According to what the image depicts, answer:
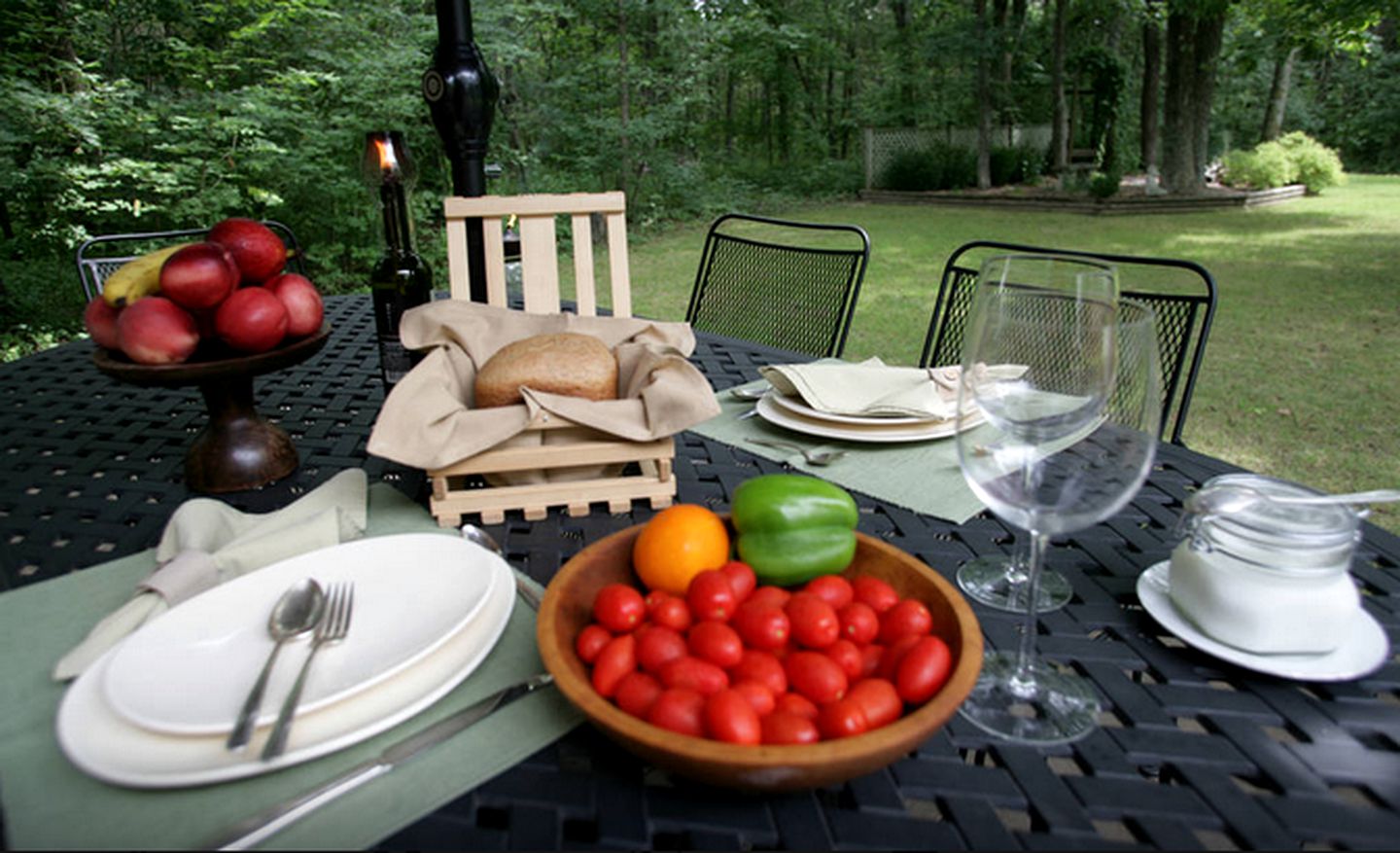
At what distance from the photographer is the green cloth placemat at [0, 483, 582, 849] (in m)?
0.50

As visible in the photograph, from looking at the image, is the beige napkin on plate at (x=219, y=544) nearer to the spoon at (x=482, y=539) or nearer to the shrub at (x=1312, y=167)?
the spoon at (x=482, y=539)

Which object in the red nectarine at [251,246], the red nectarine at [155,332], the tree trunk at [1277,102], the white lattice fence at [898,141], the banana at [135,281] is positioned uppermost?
the tree trunk at [1277,102]

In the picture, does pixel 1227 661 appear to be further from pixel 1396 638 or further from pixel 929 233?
pixel 929 233

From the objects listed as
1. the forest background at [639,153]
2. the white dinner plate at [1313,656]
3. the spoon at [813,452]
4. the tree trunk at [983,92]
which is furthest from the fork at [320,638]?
the tree trunk at [983,92]

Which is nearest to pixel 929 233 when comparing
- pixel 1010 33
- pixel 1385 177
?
pixel 1010 33

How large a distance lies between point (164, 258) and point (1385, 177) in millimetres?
20198

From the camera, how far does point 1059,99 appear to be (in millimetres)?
12992

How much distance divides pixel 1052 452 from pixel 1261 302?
21.1ft

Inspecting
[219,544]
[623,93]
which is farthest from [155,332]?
[623,93]

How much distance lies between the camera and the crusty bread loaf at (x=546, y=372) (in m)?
1.01

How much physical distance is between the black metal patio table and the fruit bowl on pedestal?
8cm

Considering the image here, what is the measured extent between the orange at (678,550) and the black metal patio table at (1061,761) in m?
0.14

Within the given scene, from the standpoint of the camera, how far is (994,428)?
A: 720mm

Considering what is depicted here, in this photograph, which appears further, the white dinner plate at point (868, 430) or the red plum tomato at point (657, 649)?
the white dinner plate at point (868, 430)
